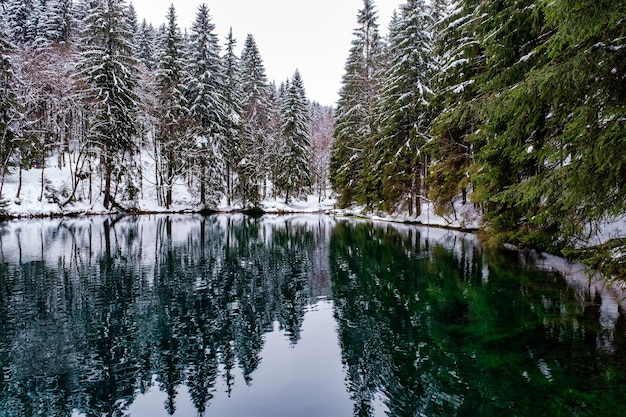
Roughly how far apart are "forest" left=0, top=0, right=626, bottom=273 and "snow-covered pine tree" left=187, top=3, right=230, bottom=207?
0.67 ft

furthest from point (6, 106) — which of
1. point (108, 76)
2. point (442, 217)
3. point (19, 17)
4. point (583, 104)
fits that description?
point (583, 104)

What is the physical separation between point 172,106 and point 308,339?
3861cm

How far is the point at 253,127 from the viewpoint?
5278 cm

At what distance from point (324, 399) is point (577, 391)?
149 inches

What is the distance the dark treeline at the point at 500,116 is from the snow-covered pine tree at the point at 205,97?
46.2 ft

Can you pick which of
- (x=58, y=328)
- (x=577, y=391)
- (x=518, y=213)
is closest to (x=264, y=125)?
(x=518, y=213)

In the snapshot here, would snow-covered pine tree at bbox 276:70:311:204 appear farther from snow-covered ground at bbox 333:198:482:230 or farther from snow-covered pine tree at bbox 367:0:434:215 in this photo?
snow-covered pine tree at bbox 367:0:434:215

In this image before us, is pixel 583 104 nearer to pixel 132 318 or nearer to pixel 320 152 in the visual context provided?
pixel 132 318

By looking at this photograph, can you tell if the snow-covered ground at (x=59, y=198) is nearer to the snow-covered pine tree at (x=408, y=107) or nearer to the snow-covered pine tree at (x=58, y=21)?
the snow-covered pine tree at (x=58, y=21)

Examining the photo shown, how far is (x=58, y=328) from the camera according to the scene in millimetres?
8477

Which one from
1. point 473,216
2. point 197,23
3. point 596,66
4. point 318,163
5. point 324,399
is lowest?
point 324,399

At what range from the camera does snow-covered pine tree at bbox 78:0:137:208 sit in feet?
114

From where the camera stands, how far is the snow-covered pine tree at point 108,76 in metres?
34.7

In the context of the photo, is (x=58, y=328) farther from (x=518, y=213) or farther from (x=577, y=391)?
(x=518, y=213)
